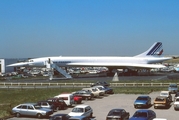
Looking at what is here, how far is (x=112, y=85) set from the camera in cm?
5753

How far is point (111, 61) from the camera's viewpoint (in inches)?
3669

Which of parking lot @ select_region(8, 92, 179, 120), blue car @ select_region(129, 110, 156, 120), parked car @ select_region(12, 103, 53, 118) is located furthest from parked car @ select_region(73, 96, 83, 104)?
blue car @ select_region(129, 110, 156, 120)

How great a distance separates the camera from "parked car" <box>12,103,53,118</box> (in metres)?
27.1

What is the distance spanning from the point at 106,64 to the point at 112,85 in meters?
34.8

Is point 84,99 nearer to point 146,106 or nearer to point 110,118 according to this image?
point 146,106

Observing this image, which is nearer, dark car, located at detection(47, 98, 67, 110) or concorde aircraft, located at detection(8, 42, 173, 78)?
dark car, located at detection(47, 98, 67, 110)

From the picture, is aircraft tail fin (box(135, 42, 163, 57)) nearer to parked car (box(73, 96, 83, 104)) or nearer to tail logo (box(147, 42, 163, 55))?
tail logo (box(147, 42, 163, 55))

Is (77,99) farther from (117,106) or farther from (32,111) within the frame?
(32,111)

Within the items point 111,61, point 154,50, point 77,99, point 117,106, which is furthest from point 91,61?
point 117,106

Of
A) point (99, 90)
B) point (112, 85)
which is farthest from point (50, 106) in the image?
point (112, 85)

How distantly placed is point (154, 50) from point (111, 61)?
1649 cm

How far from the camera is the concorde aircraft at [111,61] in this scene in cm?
8438

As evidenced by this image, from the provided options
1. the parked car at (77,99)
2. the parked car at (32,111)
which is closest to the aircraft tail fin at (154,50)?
the parked car at (77,99)

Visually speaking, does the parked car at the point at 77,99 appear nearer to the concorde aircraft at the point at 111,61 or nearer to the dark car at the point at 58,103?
the dark car at the point at 58,103
